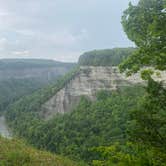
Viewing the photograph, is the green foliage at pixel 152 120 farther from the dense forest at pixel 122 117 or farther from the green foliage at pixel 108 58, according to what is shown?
the green foliage at pixel 108 58

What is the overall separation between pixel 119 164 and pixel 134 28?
3.54 m

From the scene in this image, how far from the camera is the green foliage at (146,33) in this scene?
7.34 meters

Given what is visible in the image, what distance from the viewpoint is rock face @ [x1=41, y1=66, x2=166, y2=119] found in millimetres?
88875

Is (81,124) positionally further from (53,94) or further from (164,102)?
(164,102)

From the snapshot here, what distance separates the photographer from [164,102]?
7641 millimetres

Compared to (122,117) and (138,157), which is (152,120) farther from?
(122,117)

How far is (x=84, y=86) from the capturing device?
94.4 metres

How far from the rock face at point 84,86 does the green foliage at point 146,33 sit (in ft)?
246

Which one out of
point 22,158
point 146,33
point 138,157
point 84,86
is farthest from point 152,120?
point 84,86

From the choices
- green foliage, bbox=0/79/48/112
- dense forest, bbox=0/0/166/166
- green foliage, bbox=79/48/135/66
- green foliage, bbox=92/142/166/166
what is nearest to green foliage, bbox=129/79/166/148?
dense forest, bbox=0/0/166/166

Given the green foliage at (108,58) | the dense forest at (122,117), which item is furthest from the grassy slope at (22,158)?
the green foliage at (108,58)

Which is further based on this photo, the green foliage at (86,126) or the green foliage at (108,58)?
the green foliage at (108,58)

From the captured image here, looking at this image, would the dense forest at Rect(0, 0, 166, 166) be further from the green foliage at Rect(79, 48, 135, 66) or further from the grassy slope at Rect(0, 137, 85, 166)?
the grassy slope at Rect(0, 137, 85, 166)

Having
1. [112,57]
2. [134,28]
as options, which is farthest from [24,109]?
[134,28]
